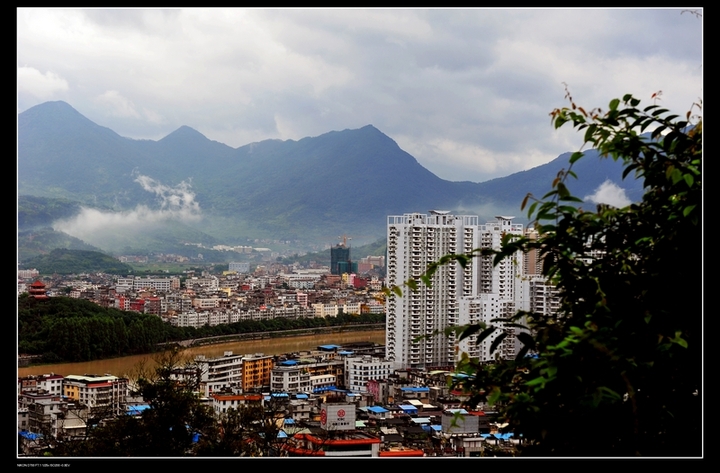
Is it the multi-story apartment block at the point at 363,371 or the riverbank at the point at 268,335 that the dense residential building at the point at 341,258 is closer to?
the riverbank at the point at 268,335

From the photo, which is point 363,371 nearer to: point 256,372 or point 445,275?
point 256,372

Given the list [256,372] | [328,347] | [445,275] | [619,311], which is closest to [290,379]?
[256,372]

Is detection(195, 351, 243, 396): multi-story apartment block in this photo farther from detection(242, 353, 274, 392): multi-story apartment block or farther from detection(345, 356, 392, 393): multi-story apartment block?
detection(345, 356, 392, 393): multi-story apartment block

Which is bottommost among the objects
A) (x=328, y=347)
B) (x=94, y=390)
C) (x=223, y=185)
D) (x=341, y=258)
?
(x=328, y=347)

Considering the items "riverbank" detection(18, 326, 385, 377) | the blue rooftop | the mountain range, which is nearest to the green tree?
the mountain range

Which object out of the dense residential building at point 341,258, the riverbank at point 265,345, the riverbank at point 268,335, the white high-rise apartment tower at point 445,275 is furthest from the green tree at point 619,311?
the riverbank at point 268,335
